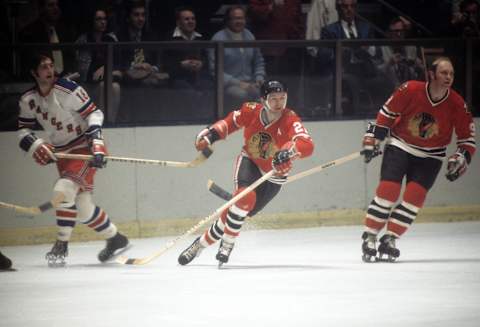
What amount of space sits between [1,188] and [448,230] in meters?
3.74

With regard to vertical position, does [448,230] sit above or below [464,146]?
below

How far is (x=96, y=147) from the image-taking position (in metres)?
9.66

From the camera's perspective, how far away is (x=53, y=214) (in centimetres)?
1091

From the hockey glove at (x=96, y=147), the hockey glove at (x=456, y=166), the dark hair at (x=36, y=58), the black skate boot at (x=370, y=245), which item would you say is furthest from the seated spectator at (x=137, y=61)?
the hockey glove at (x=456, y=166)

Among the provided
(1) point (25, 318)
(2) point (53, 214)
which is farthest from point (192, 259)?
(1) point (25, 318)

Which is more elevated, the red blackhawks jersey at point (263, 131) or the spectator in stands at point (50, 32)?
the spectator in stands at point (50, 32)

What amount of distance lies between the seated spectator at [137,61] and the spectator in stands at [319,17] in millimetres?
1604

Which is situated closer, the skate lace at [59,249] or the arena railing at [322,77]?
the skate lace at [59,249]

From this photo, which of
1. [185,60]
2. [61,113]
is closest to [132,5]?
[185,60]

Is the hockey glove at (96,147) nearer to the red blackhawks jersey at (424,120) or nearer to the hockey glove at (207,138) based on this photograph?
the hockey glove at (207,138)

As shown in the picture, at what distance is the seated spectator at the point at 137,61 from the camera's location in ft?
36.2

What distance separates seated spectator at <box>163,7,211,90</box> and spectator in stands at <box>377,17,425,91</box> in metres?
1.64

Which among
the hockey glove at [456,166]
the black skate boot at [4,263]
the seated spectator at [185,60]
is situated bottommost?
the black skate boot at [4,263]

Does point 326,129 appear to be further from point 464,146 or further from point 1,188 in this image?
point 1,188
